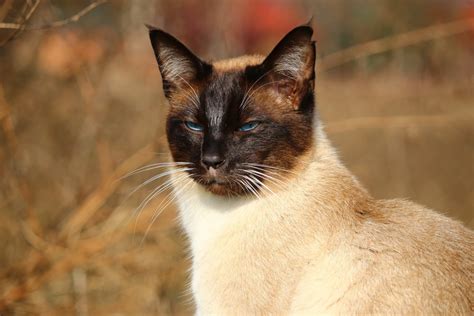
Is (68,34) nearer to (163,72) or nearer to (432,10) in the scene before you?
(163,72)

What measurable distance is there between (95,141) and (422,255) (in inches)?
131

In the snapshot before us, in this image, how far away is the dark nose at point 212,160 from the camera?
2.80 m

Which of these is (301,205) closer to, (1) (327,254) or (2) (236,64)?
(1) (327,254)

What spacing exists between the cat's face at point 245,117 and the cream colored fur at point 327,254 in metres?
0.15

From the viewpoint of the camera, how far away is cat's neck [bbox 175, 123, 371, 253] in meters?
2.87

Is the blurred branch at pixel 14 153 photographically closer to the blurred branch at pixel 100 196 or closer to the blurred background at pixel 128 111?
the blurred background at pixel 128 111

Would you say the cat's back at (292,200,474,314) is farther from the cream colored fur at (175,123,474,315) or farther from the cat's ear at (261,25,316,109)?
the cat's ear at (261,25,316,109)

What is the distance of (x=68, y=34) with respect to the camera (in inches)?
201

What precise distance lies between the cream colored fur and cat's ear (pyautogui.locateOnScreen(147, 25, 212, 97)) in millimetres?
607

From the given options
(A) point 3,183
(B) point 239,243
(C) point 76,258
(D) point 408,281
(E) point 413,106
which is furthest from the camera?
(E) point 413,106

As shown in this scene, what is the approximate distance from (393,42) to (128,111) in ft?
7.74

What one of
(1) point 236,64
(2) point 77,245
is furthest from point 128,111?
(1) point 236,64

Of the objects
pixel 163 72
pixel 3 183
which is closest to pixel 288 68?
pixel 163 72

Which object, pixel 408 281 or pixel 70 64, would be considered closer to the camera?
pixel 408 281
